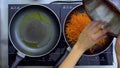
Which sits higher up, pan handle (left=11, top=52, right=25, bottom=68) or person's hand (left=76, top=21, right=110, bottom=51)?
person's hand (left=76, top=21, right=110, bottom=51)

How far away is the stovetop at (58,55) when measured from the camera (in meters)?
1.33

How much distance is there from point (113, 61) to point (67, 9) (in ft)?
1.09

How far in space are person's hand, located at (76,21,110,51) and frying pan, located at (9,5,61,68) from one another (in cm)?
43

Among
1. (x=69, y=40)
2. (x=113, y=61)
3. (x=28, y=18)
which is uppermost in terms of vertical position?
(x=28, y=18)

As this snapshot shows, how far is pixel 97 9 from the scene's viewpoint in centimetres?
83

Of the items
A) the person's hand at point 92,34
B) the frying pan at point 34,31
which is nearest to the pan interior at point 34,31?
the frying pan at point 34,31

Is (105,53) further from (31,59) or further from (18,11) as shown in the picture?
(18,11)

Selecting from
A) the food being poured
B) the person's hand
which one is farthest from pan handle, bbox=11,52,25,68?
the person's hand

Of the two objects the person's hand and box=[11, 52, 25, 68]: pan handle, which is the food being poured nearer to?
box=[11, 52, 25, 68]: pan handle

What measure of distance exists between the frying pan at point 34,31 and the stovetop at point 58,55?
0.08ft

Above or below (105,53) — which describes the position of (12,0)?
above

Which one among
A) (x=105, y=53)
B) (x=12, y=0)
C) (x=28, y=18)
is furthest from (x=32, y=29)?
(x=105, y=53)

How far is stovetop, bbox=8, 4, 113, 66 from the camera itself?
1.33 metres

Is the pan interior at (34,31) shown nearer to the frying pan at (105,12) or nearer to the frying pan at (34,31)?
the frying pan at (34,31)
